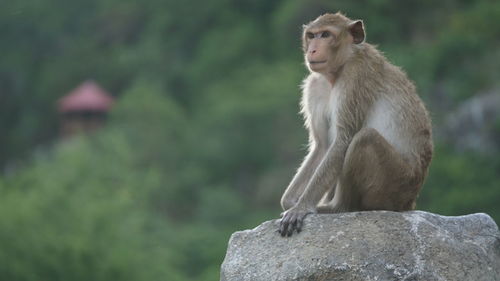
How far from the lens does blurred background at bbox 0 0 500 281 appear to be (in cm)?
6097

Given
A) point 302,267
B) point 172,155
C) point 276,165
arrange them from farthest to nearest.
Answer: point 172,155 < point 276,165 < point 302,267

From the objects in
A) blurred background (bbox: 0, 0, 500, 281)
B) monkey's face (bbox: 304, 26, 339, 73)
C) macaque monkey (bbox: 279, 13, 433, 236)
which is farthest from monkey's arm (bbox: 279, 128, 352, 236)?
blurred background (bbox: 0, 0, 500, 281)

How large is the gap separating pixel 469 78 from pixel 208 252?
17760 millimetres

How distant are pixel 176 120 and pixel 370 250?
274 feet

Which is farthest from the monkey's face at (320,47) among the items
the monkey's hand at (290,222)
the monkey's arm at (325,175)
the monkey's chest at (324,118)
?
the monkey's hand at (290,222)

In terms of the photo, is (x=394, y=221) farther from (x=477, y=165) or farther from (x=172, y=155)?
(x=172, y=155)

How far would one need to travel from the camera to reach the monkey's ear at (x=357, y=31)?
1203 cm

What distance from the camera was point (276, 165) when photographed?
82250 mm

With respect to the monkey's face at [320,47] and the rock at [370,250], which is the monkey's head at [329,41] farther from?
the rock at [370,250]

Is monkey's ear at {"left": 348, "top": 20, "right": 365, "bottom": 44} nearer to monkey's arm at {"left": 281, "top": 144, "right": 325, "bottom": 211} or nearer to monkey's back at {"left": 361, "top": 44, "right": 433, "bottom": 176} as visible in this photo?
monkey's back at {"left": 361, "top": 44, "right": 433, "bottom": 176}

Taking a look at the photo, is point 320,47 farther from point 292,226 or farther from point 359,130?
point 292,226

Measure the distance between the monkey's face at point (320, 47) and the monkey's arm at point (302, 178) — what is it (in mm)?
808

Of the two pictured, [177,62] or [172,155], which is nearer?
[172,155]

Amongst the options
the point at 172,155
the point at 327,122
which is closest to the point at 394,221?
the point at 327,122
